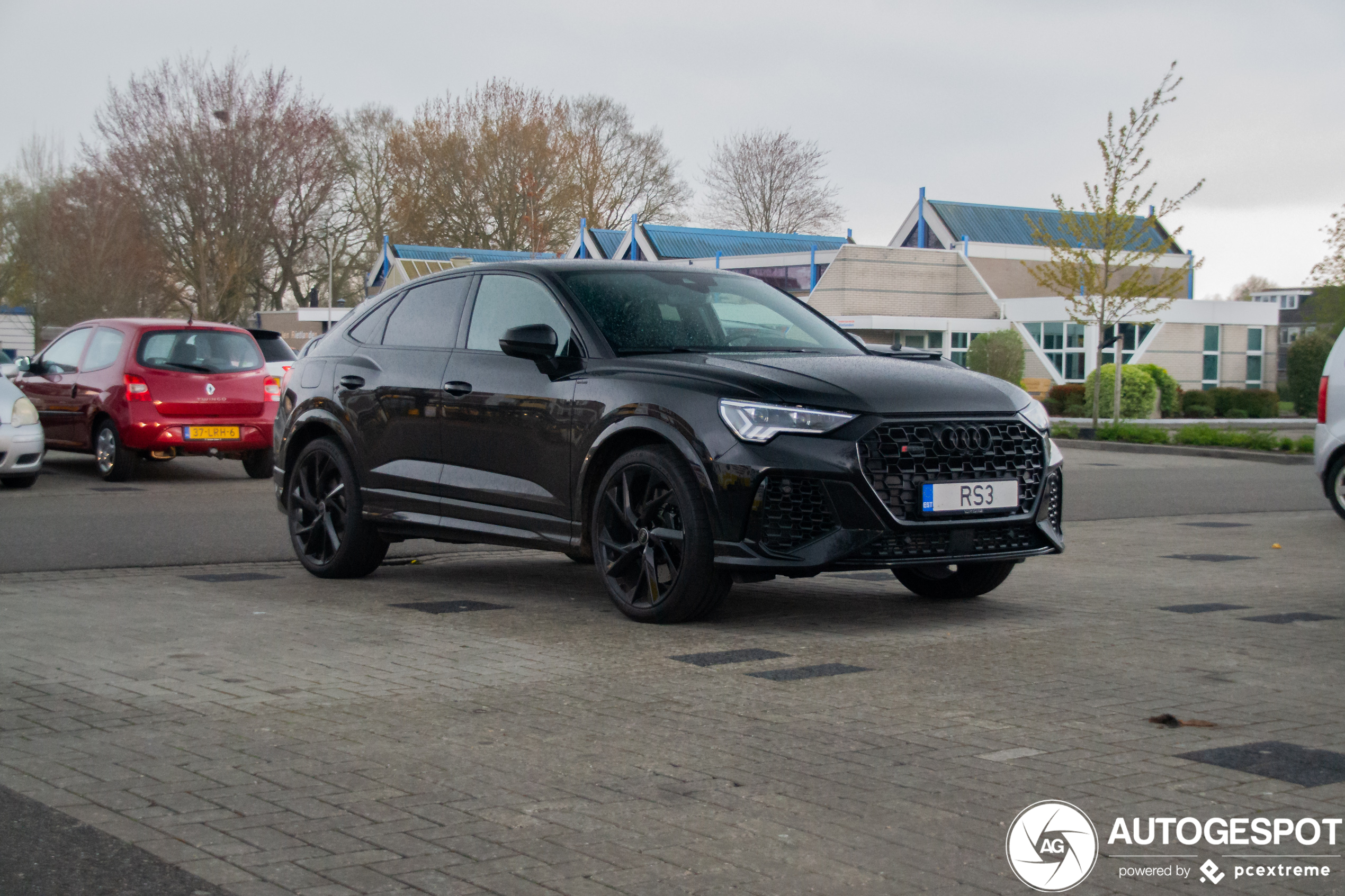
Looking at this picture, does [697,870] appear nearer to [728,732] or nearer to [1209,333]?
[728,732]

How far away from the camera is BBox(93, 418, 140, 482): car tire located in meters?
16.0

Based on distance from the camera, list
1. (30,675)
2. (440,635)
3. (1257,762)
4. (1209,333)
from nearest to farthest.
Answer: (1257,762) < (30,675) < (440,635) < (1209,333)

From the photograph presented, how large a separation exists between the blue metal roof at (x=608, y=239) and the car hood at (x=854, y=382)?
189ft

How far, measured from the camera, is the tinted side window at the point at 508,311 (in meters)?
7.68

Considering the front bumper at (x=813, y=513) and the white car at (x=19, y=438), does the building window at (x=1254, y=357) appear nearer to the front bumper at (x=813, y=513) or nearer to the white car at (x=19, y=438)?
the white car at (x=19, y=438)

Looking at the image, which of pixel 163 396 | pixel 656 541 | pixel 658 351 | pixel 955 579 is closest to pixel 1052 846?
pixel 656 541

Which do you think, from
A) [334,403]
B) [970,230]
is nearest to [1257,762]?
[334,403]

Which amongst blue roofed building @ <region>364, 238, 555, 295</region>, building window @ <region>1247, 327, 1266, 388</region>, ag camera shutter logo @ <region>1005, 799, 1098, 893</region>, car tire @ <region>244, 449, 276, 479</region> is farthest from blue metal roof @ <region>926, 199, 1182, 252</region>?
ag camera shutter logo @ <region>1005, 799, 1098, 893</region>

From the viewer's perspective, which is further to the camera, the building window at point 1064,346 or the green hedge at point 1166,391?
the building window at point 1064,346

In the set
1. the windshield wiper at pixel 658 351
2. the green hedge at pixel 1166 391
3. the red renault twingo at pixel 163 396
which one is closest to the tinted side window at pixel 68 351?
the red renault twingo at pixel 163 396

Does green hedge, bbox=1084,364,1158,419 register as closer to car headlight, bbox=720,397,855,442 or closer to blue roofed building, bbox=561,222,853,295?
blue roofed building, bbox=561,222,853,295

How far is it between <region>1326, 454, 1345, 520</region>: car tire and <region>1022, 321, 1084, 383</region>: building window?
34.1m

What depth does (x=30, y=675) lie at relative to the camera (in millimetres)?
5836

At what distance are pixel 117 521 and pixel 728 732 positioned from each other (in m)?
8.22
